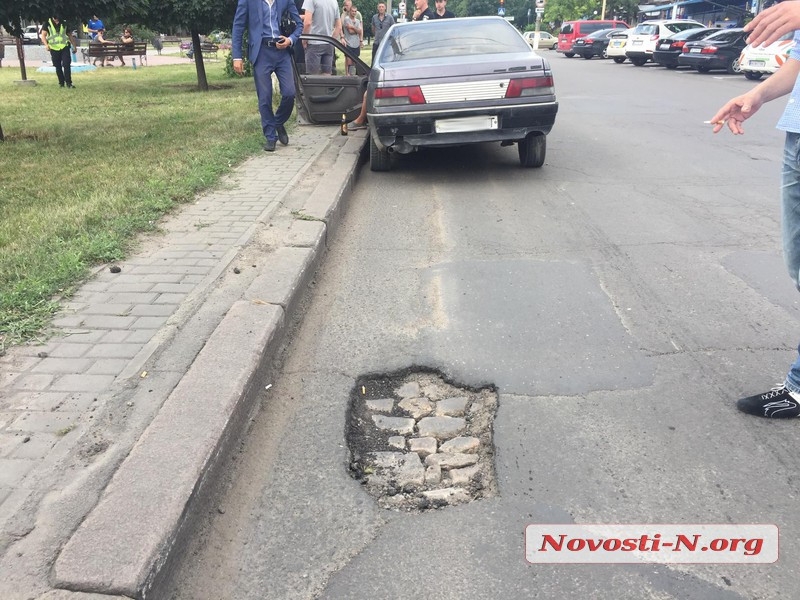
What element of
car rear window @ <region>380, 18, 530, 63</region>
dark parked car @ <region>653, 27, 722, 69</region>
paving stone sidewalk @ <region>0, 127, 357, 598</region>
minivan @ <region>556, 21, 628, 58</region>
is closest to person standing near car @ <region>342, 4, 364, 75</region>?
car rear window @ <region>380, 18, 530, 63</region>

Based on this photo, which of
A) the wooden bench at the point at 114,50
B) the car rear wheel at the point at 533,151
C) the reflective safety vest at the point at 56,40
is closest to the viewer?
the car rear wheel at the point at 533,151

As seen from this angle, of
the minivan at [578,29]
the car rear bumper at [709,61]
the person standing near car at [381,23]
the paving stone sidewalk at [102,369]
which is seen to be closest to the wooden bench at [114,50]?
the person standing near car at [381,23]

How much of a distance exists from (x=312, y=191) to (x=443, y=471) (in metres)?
3.97

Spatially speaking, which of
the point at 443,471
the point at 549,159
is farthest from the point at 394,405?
the point at 549,159

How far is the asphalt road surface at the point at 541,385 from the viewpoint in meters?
2.20

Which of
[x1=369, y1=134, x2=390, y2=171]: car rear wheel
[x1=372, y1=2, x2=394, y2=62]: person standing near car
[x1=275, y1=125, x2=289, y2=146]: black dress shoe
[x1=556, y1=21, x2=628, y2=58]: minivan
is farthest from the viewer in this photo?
[x1=556, y1=21, x2=628, y2=58]: minivan

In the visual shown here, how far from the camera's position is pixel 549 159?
823 cm

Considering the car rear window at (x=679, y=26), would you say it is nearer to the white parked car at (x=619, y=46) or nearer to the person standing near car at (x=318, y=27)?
Result: the white parked car at (x=619, y=46)

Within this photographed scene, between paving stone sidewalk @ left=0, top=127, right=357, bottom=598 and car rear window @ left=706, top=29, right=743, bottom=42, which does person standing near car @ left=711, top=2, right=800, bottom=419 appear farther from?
car rear window @ left=706, top=29, right=743, bottom=42

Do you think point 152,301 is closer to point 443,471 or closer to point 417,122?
point 443,471

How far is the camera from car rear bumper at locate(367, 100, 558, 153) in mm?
6641

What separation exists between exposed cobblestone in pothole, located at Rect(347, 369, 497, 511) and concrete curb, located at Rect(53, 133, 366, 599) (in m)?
0.53

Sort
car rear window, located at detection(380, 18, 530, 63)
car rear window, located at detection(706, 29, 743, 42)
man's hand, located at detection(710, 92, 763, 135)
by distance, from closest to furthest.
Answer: man's hand, located at detection(710, 92, 763, 135), car rear window, located at detection(380, 18, 530, 63), car rear window, located at detection(706, 29, 743, 42)

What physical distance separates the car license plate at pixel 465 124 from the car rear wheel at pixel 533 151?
2.64ft
